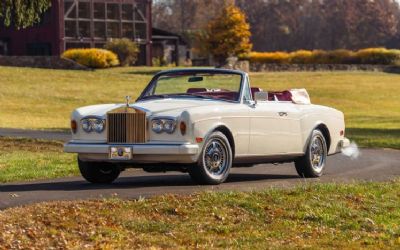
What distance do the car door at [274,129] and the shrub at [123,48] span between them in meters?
52.4

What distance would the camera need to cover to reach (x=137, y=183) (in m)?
14.0

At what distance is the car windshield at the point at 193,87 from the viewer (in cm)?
1427

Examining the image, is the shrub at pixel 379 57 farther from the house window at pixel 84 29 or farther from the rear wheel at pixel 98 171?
the rear wheel at pixel 98 171

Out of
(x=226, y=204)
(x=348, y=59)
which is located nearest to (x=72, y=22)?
(x=348, y=59)

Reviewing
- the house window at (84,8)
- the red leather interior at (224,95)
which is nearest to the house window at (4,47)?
the house window at (84,8)

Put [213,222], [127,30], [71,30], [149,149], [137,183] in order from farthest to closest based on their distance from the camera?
[127,30], [71,30], [137,183], [149,149], [213,222]

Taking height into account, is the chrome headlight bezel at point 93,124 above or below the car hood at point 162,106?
below

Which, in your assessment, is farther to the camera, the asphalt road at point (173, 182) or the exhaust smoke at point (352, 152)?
the exhaust smoke at point (352, 152)

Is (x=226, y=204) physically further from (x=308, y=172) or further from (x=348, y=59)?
(x=348, y=59)

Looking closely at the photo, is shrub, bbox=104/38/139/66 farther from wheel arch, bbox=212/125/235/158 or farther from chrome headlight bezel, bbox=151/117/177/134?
chrome headlight bezel, bbox=151/117/177/134

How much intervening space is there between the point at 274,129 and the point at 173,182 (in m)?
1.68

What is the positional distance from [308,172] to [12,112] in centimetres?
2776

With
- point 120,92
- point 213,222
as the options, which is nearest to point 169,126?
point 213,222

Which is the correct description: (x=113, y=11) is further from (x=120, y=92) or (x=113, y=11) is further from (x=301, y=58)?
(x=120, y=92)
